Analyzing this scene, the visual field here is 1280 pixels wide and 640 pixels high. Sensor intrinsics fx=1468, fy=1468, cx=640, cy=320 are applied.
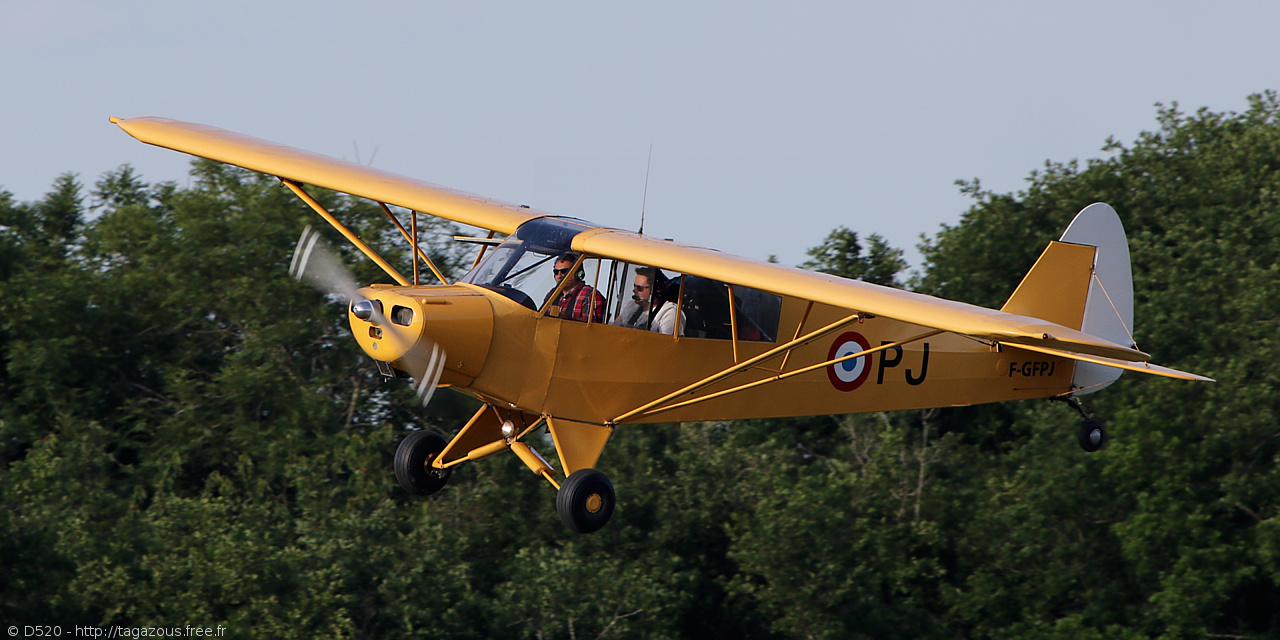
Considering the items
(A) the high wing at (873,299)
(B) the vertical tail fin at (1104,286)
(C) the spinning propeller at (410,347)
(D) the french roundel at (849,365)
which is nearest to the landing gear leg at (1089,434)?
(B) the vertical tail fin at (1104,286)

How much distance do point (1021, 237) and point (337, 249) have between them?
1544 cm

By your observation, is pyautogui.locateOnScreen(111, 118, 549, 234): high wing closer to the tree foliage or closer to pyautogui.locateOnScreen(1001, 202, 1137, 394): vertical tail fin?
pyautogui.locateOnScreen(1001, 202, 1137, 394): vertical tail fin

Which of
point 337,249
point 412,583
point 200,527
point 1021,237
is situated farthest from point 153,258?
point 1021,237

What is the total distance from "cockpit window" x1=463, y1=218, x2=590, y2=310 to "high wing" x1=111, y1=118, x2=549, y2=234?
1.61 feet

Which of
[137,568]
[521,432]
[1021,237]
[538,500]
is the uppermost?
[1021,237]

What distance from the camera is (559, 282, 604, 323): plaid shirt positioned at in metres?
11.6

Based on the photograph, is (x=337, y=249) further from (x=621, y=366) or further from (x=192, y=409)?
(x=621, y=366)

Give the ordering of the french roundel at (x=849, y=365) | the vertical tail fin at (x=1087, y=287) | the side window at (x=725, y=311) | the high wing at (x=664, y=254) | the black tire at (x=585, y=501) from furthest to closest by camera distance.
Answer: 1. the vertical tail fin at (x=1087, y=287)
2. the french roundel at (x=849, y=365)
3. the side window at (x=725, y=311)
4. the black tire at (x=585, y=501)
5. the high wing at (x=664, y=254)

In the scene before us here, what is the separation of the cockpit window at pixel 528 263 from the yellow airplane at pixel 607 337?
0.05 ft

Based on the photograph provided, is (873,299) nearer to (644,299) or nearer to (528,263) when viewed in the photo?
(644,299)

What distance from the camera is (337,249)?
103ft

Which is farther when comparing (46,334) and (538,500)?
(46,334)

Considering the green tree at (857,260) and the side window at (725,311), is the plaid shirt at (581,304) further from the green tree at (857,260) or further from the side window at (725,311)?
the green tree at (857,260)

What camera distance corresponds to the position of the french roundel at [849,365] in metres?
13.4
